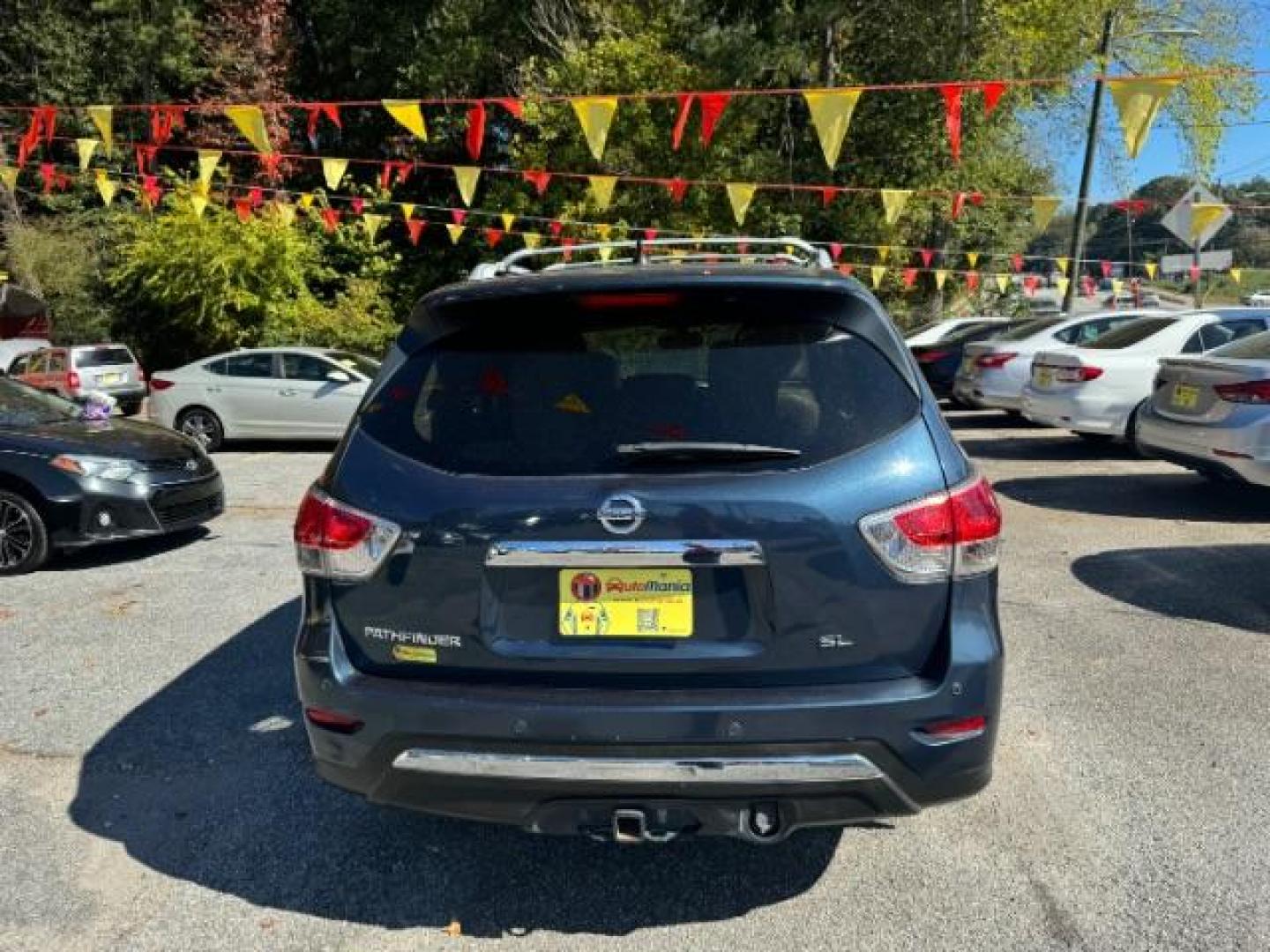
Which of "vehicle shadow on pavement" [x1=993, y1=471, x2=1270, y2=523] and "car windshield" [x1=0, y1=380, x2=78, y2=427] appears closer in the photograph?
"car windshield" [x1=0, y1=380, x2=78, y2=427]

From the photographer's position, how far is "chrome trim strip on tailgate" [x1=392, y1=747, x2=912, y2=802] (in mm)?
2275

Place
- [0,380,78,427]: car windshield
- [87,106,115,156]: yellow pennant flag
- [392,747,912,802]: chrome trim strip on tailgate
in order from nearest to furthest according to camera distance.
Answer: [392,747,912,802]: chrome trim strip on tailgate, [0,380,78,427]: car windshield, [87,106,115,156]: yellow pennant flag

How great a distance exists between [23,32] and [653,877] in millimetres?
30807

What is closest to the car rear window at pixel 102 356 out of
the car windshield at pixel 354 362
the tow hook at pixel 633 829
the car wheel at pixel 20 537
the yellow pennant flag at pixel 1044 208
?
the car windshield at pixel 354 362

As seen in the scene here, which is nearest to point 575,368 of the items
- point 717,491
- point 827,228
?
point 717,491

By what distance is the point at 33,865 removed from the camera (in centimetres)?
299

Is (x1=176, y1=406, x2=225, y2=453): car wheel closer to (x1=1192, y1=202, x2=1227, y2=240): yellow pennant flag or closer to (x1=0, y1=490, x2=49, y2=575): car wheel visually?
(x1=0, y1=490, x2=49, y2=575): car wheel

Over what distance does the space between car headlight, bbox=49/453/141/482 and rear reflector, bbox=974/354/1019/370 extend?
9834 millimetres

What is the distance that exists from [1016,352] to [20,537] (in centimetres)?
1073

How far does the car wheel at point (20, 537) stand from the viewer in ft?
20.6

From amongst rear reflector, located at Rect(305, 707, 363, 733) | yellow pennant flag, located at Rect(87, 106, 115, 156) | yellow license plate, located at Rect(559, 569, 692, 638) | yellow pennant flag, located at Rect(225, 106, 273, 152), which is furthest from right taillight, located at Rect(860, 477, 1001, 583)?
yellow pennant flag, located at Rect(87, 106, 115, 156)

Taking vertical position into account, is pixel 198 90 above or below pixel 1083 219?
above

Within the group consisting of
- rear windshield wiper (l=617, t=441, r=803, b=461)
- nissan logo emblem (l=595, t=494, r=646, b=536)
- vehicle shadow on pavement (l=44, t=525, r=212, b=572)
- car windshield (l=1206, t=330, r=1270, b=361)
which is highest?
rear windshield wiper (l=617, t=441, r=803, b=461)

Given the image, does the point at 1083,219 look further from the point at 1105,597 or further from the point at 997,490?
the point at 1105,597
